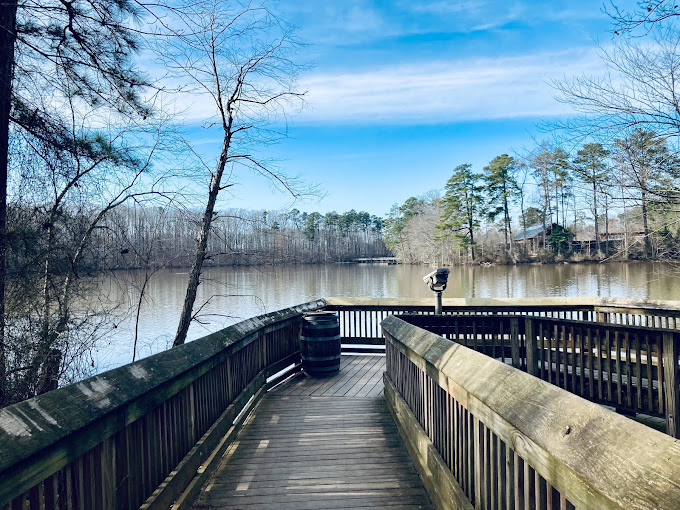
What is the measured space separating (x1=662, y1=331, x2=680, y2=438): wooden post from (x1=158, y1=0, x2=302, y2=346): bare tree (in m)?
6.64

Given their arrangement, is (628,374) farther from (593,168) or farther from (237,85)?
(237,85)

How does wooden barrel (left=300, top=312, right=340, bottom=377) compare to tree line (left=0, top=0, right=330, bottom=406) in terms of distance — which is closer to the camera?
tree line (left=0, top=0, right=330, bottom=406)

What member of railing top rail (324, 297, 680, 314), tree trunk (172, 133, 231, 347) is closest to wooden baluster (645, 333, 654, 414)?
railing top rail (324, 297, 680, 314)

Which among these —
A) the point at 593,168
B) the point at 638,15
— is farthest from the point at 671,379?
the point at 593,168

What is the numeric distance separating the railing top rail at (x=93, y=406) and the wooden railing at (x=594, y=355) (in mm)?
3120

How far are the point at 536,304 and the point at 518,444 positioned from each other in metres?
6.48

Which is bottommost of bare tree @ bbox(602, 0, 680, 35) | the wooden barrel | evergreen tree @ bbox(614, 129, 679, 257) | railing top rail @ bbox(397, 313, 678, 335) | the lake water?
the lake water

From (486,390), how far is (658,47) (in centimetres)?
751

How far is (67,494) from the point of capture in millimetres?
1633

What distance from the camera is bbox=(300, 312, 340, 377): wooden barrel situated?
621 cm

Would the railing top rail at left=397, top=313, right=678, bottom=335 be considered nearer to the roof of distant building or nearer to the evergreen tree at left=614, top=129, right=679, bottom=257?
the evergreen tree at left=614, top=129, right=679, bottom=257

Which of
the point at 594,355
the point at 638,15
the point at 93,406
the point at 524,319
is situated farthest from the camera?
the point at 638,15

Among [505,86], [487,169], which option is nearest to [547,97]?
[505,86]

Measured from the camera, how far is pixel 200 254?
7859 millimetres
